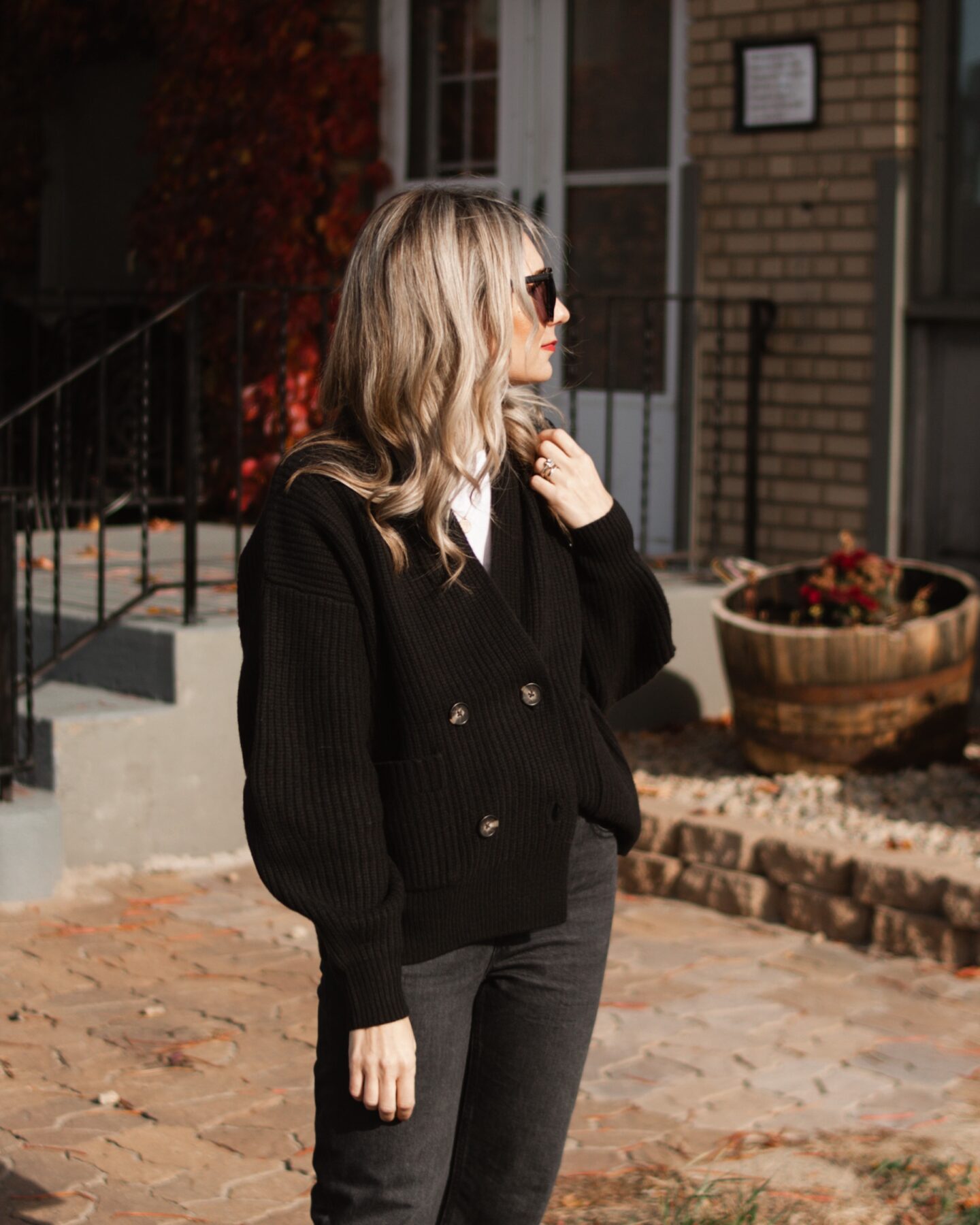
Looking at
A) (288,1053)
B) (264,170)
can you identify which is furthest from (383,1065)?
(264,170)

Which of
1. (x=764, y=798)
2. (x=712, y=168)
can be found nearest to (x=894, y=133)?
(x=712, y=168)

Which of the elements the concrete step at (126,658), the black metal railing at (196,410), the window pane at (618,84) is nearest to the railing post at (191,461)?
the black metal railing at (196,410)

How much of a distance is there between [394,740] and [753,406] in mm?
5178

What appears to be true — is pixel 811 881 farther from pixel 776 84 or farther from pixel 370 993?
pixel 776 84

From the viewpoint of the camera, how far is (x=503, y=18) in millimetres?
7969

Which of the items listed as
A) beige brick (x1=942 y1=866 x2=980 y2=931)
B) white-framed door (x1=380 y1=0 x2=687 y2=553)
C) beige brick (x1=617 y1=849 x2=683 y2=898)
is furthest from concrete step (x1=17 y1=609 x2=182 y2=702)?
white-framed door (x1=380 y1=0 x2=687 y2=553)

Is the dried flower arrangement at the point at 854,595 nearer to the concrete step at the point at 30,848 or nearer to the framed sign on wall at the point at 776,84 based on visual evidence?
the framed sign on wall at the point at 776,84

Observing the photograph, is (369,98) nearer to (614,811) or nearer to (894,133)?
(894,133)

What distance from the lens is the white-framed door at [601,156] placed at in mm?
7453

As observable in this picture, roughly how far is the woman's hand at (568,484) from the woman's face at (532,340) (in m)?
0.09

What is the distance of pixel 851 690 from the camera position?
17.3ft

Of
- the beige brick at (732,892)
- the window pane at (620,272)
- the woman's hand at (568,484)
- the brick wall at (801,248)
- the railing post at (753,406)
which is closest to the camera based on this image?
the woman's hand at (568,484)

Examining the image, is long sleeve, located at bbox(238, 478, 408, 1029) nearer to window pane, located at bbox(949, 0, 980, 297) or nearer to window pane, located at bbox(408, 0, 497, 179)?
window pane, located at bbox(949, 0, 980, 297)

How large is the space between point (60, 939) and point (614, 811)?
9.37 feet
